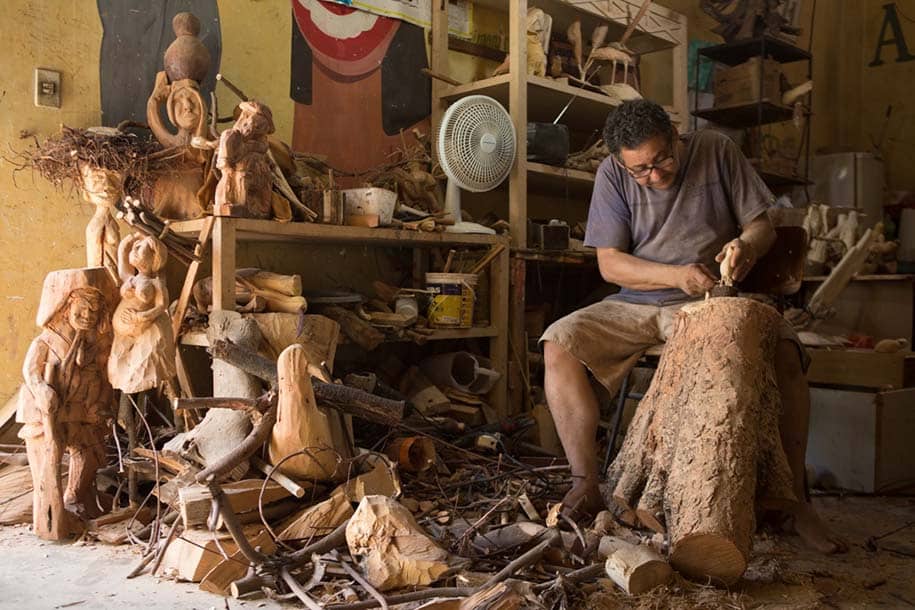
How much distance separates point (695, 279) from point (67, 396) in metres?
2.37

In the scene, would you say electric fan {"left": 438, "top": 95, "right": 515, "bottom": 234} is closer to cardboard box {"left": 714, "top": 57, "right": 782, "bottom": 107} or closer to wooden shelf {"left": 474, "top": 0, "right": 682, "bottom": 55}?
wooden shelf {"left": 474, "top": 0, "right": 682, "bottom": 55}

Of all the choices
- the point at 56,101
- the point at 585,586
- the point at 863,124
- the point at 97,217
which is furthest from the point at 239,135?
the point at 863,124

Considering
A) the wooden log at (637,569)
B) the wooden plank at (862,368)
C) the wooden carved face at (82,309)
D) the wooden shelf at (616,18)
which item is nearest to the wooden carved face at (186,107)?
the wooden carved face at (82,309)

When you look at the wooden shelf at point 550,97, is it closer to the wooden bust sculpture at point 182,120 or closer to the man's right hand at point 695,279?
the wooden bust sculpture at point 182,120

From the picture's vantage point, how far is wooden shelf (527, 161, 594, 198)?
16.2ft

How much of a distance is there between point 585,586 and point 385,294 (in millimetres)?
2354

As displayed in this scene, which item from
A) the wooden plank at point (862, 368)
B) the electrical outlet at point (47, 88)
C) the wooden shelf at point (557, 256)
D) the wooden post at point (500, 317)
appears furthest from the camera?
the wooden shelf at point (557, 256)

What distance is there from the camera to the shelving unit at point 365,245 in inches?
135

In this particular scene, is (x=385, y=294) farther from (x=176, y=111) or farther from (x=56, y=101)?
(x=56, y=101)

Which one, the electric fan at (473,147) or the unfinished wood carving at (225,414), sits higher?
the electric fan at (473,147)

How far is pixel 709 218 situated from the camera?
3430mm

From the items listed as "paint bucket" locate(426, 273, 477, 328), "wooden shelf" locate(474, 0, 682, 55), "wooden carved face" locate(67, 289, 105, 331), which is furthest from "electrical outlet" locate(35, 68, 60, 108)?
"wooden shelf" locate(474, 0, 682, 55)

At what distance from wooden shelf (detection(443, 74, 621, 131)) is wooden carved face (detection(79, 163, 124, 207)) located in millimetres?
2267

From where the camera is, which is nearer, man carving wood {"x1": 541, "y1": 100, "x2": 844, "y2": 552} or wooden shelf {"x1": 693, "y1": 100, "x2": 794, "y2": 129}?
man carving wood {"x1": 541, "y1": 100, "x2": 844, "y2": 552}
